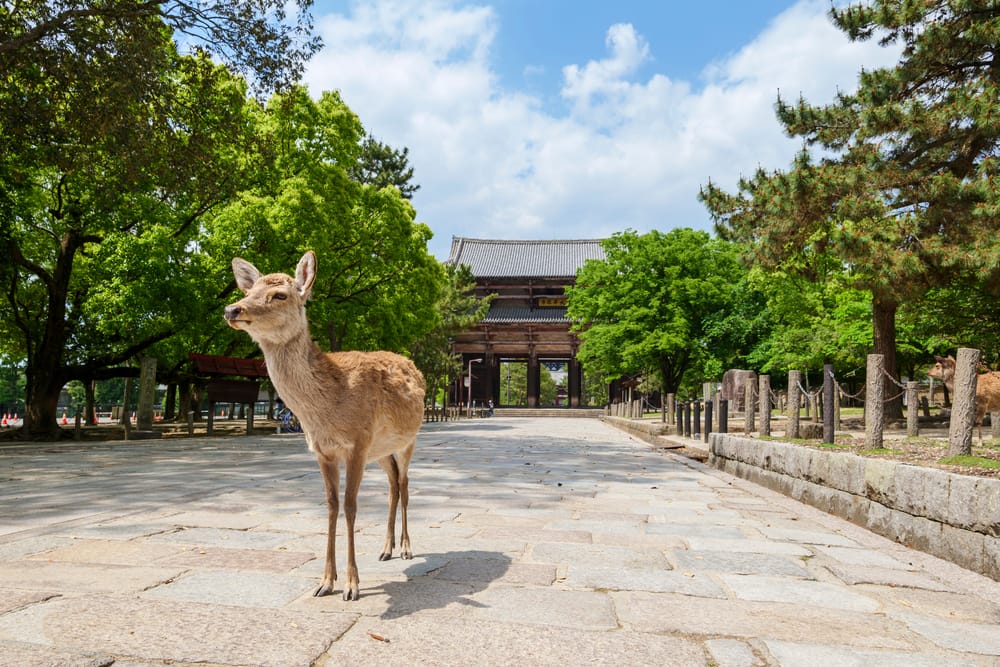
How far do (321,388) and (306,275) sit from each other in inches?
23.2

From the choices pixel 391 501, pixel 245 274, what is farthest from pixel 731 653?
pixel 245 274

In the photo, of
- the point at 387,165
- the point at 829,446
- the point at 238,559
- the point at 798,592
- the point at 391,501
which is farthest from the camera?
the point at 387,165

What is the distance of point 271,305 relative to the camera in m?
3.14

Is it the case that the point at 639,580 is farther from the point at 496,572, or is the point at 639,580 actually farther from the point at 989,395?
the point at 989,395

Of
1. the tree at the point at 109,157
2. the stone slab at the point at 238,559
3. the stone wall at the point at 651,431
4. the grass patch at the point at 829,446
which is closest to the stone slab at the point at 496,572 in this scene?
the stone slab at the point at 238,559

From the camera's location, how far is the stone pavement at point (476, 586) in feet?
8.18

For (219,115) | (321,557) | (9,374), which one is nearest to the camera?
(321,557)

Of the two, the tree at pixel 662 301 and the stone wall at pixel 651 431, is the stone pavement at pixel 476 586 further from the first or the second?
the tree at pixel 662 301

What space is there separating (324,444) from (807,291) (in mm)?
22402

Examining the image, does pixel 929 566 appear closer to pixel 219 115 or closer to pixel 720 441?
pixel 720 441

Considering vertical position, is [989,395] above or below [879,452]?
above

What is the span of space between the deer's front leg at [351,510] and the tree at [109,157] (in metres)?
9.08

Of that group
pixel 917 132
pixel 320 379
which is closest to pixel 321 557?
pixel 320 379

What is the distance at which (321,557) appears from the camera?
12.7ft
